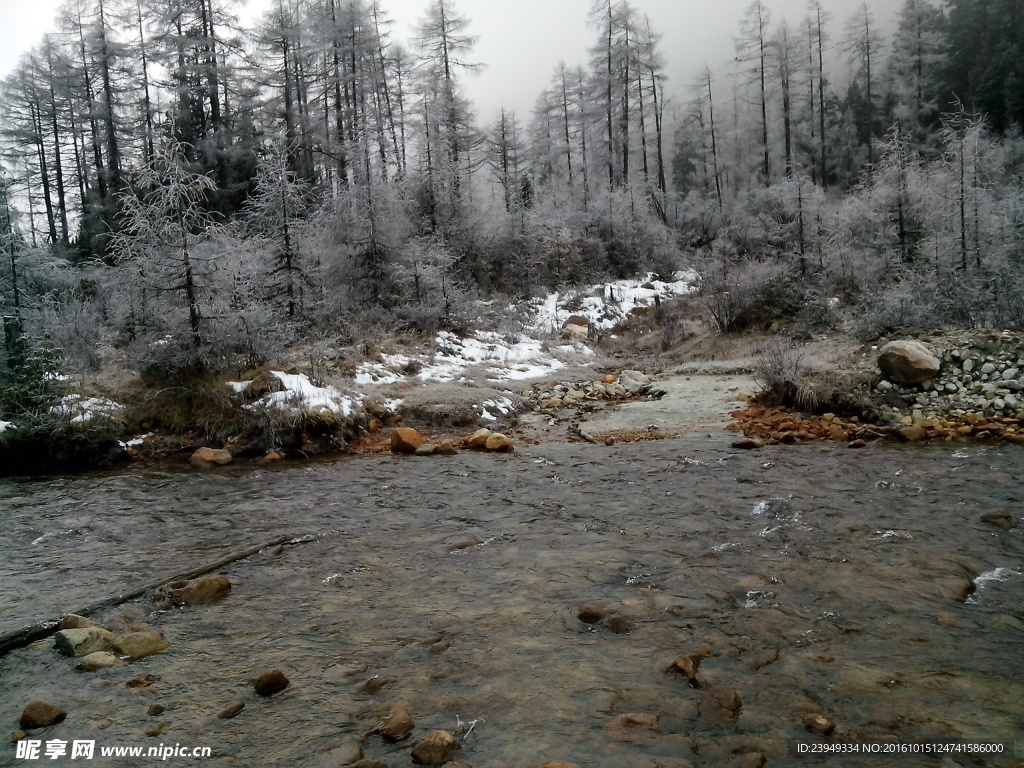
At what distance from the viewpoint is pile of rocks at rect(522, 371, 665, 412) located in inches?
513

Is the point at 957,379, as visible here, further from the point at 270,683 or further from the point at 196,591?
the point at 196,591

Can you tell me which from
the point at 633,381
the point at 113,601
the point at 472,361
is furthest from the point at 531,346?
the point at 113,601

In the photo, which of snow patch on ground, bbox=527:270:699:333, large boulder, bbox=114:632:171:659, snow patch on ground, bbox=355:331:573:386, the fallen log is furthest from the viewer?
snow patch on ground, bbox=527:270:699:333

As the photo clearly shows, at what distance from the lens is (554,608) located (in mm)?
4316

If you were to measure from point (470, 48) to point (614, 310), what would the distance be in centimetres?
Answer: 1511

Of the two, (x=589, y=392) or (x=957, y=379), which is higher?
(x=957, y=379)

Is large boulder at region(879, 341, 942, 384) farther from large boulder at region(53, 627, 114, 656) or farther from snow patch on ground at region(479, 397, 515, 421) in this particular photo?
large boulder at region(53, 627, 114, 656)

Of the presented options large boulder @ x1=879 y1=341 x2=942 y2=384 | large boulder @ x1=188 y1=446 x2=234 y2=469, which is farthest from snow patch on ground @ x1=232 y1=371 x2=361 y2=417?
large boulder @ x1=879 y1=341 x2=942 y2=384

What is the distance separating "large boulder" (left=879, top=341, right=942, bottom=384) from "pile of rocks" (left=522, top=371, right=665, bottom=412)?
459cm

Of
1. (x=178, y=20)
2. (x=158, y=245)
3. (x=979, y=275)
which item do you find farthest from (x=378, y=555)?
(x=178, y=20)

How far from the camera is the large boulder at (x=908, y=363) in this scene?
32.9 ft

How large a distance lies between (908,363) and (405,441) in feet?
29.0

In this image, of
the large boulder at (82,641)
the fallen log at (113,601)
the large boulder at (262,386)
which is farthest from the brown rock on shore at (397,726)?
the large boulder at (262,386)

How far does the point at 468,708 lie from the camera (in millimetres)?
3180
